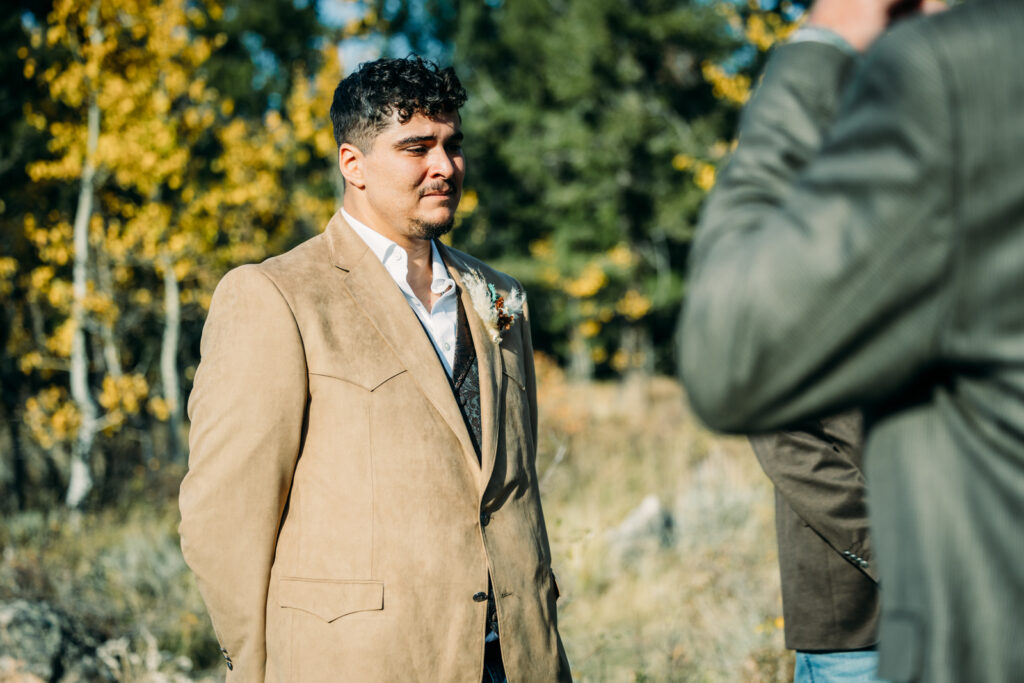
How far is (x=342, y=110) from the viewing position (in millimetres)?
2494

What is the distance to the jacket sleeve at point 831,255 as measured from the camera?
770 mm

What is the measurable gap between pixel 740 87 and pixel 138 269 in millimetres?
7323

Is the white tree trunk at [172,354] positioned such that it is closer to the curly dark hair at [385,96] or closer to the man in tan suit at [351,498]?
the curly dark hair at [385,96]

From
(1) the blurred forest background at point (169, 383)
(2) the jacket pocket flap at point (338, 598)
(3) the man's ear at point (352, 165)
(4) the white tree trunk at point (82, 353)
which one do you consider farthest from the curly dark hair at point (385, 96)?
(4) the white tree trunk at point (82, 353)

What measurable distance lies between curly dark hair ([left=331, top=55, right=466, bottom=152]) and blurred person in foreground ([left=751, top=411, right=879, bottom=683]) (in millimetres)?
1275

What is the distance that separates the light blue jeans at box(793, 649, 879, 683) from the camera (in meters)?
2.12

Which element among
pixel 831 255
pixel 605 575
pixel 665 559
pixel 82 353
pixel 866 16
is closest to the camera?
pixel 831 255

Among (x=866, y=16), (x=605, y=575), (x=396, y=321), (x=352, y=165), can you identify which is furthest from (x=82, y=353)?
(x=866, y=16)

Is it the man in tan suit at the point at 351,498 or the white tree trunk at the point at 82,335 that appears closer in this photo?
the man in tan suit at the point at 351,498

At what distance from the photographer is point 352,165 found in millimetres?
2473

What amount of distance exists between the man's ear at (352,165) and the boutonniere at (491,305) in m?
0.40

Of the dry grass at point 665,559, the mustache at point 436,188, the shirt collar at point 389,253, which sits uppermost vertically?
the mustache at point 436,188

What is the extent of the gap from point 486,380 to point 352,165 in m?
0.73

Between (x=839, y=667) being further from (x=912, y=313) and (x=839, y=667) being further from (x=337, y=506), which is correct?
(x=912, y=313)
